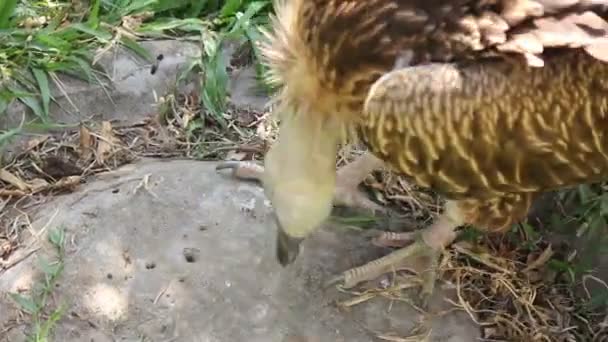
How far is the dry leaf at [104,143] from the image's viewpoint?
13.3ft

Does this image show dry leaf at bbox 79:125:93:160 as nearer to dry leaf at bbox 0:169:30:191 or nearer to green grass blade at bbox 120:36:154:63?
dry leaf at bbox 0:169:30:191

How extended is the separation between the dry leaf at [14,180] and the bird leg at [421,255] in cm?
108

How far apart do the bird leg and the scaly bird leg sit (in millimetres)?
274

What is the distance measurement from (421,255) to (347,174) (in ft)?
1.29

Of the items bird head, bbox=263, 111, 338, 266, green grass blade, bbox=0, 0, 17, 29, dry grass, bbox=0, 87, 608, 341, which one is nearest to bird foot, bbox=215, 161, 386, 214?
dry grass, bbox=0, 87, 608, 341

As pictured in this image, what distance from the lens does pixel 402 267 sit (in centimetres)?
378

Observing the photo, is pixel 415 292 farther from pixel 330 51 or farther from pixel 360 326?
pixel 330 51

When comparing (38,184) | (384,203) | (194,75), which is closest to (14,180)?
(38,184)

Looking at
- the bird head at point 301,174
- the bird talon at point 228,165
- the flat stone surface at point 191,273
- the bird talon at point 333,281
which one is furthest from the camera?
the bird talon at point 228,165

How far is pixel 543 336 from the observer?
12.2 ft

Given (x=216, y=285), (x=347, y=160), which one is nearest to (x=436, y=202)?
(x=347, y=160)

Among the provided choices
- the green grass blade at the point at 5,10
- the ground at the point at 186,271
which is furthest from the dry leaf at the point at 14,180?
the green grass blade at the point at 5,10

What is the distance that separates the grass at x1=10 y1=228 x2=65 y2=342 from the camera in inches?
136

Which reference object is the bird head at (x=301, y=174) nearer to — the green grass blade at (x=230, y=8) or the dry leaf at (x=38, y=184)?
the dry leaf at (x=38, y=184)
